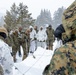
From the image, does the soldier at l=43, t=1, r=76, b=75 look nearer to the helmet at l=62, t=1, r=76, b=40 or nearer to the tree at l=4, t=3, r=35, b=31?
the helmet at l=62, t=1, r=76, b=40

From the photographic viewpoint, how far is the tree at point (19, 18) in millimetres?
42219

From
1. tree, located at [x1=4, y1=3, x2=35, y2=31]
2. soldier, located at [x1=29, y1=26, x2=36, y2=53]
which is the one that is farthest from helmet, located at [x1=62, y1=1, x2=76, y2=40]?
tree, located at [x1=4, y1=3, x2=35, y2=31]

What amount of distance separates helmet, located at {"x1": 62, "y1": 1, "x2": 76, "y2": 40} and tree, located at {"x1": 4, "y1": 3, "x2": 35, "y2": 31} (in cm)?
3880

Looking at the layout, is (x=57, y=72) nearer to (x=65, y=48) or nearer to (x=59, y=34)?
(x=65, y=48)

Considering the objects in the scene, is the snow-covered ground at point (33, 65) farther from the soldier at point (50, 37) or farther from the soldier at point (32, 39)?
the soldier at point (50, 37)

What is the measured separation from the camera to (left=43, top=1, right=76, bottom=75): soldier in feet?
4.95

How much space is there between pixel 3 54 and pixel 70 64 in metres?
1.49

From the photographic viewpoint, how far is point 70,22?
1.57 meters

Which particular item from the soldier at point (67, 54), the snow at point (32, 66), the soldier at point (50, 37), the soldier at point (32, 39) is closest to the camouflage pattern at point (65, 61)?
the soldier at point (67, 54)

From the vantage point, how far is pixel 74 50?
1536 millimetres

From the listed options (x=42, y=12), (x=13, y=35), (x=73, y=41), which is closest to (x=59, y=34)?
(x=73, y=41)

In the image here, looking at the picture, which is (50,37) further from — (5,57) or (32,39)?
(5,57)

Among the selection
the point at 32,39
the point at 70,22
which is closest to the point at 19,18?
the point at 32,39

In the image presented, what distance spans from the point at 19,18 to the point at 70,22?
4251cm
